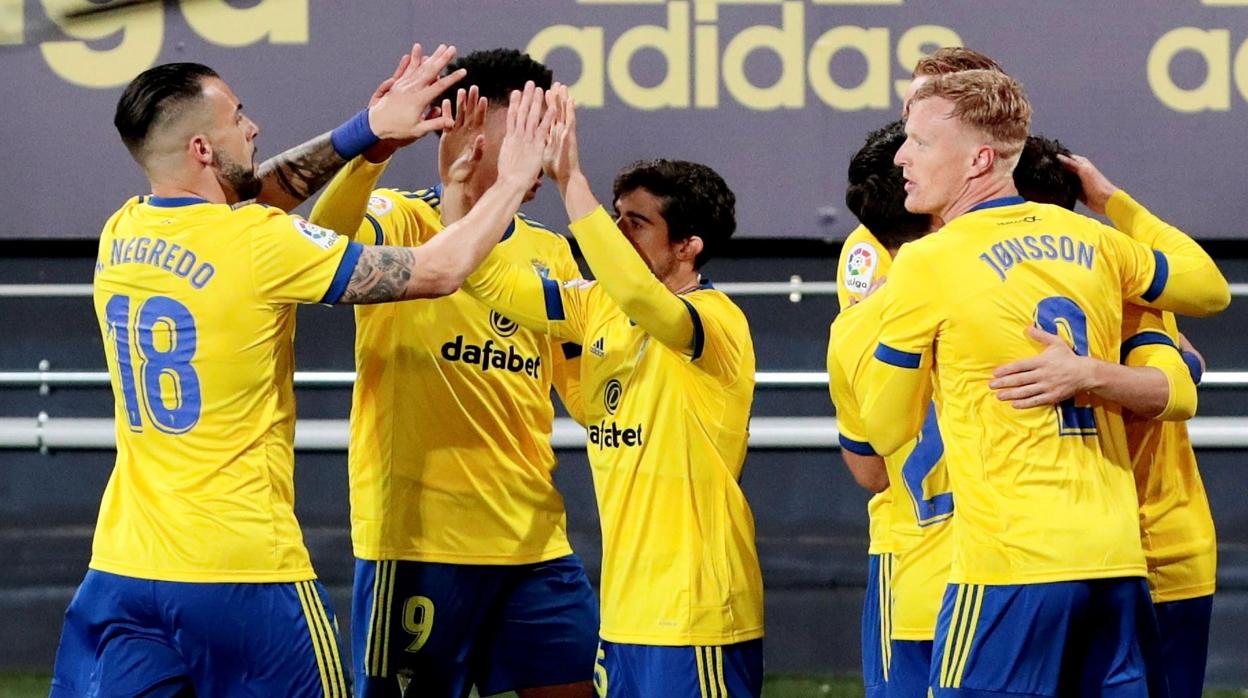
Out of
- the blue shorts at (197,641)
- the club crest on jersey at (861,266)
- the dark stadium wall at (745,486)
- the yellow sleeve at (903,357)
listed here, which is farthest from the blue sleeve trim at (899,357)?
the dark stadium wall at (745,486)

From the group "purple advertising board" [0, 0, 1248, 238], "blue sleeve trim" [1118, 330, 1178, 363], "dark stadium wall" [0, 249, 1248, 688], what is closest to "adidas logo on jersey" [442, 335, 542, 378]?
"blue sleeve trim" [1118, 330, 1178, 363]

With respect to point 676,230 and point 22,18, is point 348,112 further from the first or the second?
point 676,230

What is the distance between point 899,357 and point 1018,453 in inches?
10.9

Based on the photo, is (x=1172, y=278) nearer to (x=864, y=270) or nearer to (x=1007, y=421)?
(x=1007, y=421)

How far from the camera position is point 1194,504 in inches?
142

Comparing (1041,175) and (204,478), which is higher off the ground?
(1041,175)

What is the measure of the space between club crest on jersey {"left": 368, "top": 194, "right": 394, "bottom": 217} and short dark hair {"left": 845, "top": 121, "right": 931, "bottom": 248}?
1.18 metres

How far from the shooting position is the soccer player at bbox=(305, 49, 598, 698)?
4.10 m

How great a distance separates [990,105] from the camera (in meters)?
3.07

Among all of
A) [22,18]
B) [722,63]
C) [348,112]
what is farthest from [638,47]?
[22,18]

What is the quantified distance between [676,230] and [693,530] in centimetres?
71

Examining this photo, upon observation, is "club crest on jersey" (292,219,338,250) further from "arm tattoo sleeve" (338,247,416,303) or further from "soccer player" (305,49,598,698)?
"soccer player" (305,49,598,698)

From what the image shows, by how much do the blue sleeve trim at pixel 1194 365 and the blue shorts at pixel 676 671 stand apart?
3.73 feet

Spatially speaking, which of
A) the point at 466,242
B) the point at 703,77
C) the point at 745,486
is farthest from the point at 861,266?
the point at 745,486
